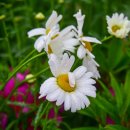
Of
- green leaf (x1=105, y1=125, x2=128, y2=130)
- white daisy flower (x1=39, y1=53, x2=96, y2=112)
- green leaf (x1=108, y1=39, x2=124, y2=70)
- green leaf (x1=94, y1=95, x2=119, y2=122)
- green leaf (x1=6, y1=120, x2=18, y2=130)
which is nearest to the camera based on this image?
white daisy flower (x1=39, y1=53, x2=96, y2=112)

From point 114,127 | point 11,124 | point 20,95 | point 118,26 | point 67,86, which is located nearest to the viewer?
point 67,86

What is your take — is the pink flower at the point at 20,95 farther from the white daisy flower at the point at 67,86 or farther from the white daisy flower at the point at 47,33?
the white daisy flower at the point at 67,86

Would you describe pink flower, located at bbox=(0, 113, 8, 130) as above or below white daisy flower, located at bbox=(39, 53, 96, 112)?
below

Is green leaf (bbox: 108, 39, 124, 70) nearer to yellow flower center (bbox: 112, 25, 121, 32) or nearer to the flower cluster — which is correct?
yellow flower center (bbox: 112, 25, 121, 32)

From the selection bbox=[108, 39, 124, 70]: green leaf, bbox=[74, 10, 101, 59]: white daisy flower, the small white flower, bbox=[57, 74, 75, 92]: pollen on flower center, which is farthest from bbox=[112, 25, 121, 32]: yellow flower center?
bbox=[108, 39, 124, 70]: green leaf

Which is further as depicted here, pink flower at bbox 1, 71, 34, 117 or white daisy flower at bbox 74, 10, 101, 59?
pink flower at bbox 1, 71, 34, 117

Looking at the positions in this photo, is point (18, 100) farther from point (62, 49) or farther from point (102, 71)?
point (62, 49)

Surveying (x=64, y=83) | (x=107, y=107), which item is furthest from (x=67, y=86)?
(x=107, y=107)

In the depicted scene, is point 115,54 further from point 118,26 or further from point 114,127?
point 114,127

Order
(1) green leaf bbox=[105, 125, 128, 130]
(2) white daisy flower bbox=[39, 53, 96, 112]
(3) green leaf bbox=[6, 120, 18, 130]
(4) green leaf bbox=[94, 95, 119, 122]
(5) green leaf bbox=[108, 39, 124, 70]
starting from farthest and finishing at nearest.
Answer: (5) green leaf bbox=[108, 39, 124, 70] < (3) green leaf bbox=[6, 120, 18, 130] < (4) green leaf bbox=[94, 95, 119, 122] < (1) green leaf bbox=[105, 125, 128, 130] < (2) white daisy flower bbox=[39, 53, 96, 112]

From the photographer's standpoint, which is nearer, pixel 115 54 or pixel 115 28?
pixel 115 28
